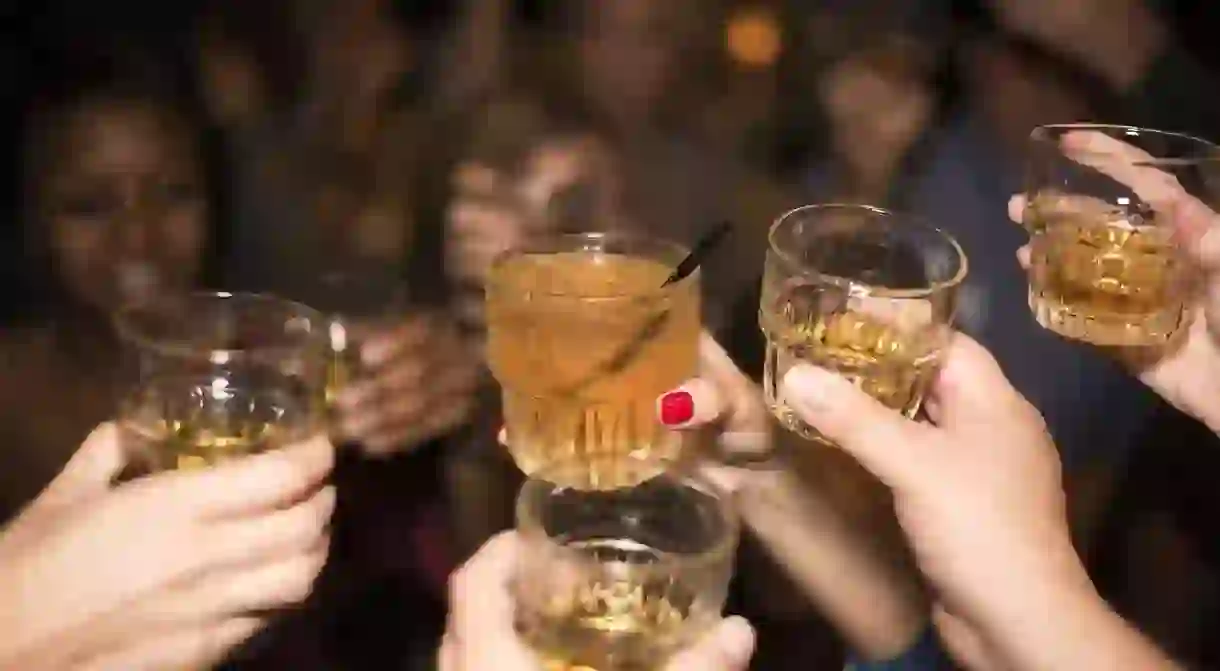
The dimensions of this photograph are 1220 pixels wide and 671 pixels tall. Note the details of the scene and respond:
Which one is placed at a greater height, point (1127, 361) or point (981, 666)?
point (1127, 361)

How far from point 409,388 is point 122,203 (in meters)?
0.19

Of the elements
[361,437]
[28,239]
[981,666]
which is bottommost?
[981,666]

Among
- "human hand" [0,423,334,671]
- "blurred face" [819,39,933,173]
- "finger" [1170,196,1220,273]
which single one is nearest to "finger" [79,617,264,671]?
"human hand" [0,423,334,671]

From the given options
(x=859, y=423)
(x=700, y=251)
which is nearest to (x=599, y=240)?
(x=700, y=251)

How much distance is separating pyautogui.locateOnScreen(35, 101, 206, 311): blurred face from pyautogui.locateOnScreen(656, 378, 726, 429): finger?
A: 0.87 ft

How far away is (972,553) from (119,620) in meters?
0.42

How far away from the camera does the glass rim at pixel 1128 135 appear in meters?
0.70

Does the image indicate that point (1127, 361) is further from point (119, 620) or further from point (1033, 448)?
point (119, 620)

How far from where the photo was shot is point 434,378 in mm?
729

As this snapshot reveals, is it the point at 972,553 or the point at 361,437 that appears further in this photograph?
the point at 361,437

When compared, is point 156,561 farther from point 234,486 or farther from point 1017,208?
point 1017,208

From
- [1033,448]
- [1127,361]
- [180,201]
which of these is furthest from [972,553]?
[180,201]

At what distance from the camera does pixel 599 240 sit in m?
0.69

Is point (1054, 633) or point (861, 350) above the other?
point (861, 350)
